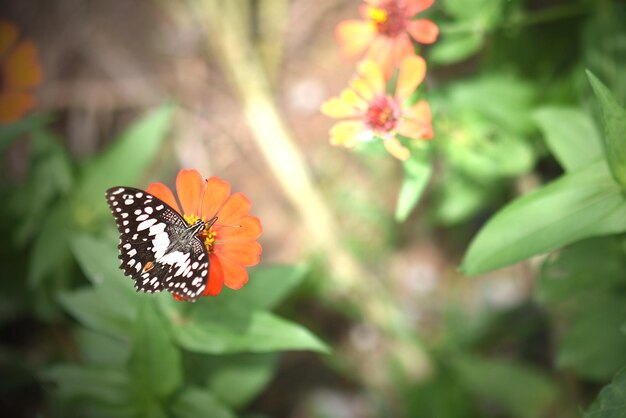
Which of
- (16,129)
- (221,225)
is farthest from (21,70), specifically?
(221,225)

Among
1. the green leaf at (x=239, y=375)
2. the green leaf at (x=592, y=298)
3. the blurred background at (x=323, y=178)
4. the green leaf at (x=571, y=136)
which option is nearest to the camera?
the green leaf at (x=571, y=136)

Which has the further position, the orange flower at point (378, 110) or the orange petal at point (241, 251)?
the orange flower at point (378, 110)

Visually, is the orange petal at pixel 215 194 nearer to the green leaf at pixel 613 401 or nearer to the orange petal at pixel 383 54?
the orange petal at pixel 383 54

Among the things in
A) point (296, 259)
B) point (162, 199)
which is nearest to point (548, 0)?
point (296, 259)

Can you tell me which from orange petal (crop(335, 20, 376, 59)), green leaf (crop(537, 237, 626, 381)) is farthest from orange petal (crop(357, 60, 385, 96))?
green leaf (crop(537, 237, 626, 381))

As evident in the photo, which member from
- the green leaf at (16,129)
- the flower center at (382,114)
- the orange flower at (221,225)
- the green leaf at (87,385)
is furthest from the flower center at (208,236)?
the green leaf at (16,129)
